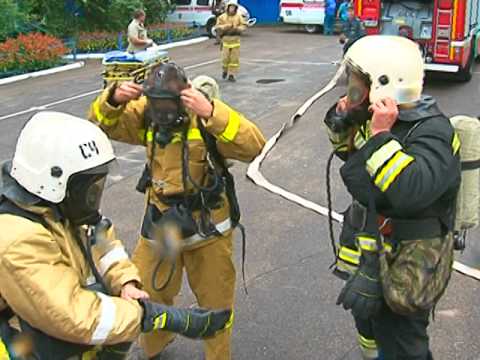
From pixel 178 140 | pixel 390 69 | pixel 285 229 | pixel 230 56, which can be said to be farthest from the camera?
pixel 230 56

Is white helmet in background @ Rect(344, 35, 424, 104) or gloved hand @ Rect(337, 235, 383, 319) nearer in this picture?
white helmet in background @ Rect(344, 35, 424, 104)

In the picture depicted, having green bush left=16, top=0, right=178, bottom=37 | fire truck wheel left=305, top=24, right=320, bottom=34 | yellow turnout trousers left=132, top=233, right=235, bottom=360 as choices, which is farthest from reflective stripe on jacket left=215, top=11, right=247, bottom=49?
yellow turnout trousers left=132, top=233, right=235, bottom=360

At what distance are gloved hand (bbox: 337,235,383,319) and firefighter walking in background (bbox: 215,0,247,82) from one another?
11353 mm

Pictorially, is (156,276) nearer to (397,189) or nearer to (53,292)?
(53,292)

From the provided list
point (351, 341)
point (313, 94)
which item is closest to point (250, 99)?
point (313, 94)

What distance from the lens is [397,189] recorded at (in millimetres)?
2555

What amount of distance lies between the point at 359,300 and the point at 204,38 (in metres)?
20.4

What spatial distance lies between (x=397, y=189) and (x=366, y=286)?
504mm

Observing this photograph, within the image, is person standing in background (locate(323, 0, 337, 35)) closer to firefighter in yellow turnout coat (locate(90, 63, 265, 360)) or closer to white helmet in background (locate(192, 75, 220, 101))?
white helmet in background (locate(192, 75, 220, 101))

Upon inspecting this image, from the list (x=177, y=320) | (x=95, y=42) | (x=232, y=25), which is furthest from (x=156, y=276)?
(x=95, y=42)

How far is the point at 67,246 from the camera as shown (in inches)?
93.3

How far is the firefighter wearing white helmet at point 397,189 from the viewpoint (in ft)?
8.50

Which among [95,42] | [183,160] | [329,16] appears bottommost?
[95,42]

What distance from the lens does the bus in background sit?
76.0 feet
